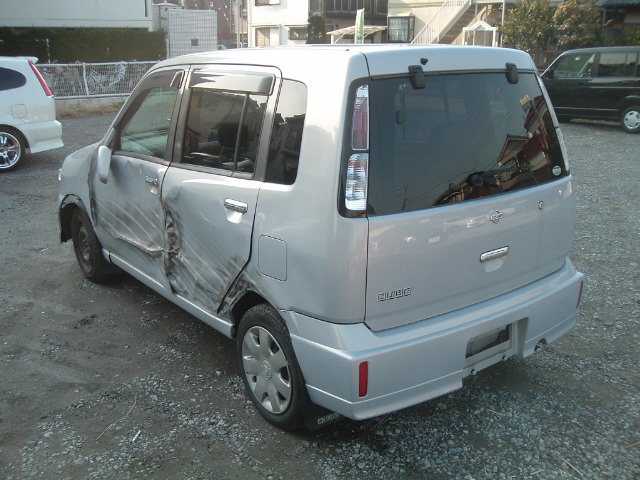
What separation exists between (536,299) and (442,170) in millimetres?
946

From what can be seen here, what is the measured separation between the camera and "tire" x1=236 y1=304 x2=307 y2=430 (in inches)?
123

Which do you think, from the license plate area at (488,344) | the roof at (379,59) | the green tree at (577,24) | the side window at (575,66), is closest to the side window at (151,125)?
the roof at (379,59)

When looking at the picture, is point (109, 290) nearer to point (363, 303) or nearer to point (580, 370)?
point (363, 303)

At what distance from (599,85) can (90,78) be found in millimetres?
13342

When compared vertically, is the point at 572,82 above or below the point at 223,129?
below

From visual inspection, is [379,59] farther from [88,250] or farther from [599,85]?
[599,85]

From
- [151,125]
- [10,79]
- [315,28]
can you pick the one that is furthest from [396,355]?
[315,28]

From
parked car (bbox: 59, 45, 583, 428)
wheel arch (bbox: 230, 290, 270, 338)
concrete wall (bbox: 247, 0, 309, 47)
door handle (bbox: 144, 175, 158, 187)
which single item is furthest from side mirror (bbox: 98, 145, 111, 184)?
concrete wall (bbox: 247, 0, 309, 47)

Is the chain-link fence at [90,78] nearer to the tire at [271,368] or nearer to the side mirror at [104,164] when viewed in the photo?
the side mirror at [104,164]

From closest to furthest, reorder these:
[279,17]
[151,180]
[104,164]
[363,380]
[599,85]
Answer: [363,380]
[151,180]
[104,164]
[599,85]
[279,17]

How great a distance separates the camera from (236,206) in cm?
334

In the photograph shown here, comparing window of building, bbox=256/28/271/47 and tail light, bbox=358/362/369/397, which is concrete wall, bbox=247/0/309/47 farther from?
tail light, bbox=358/362/369/397

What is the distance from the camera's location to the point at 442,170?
300cm

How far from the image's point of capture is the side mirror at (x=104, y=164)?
4.52 m
